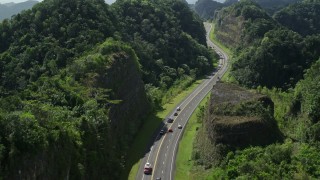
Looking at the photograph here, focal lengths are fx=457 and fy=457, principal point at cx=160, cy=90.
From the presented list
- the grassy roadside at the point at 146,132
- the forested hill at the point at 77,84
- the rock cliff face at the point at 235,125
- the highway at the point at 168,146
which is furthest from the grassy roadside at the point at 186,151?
the forested hill at the point at 77,84

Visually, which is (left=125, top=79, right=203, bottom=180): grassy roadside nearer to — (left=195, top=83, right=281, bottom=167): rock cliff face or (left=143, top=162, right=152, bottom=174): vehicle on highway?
(left=143, top=162, right=152, bottom=174): vehicle on highway

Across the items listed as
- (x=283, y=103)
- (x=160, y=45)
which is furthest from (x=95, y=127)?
(x=160, y=45)

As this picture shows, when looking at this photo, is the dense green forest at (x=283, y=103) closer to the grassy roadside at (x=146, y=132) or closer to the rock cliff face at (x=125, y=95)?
the grassy roadside at (x=146, y=132)

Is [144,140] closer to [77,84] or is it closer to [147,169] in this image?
[147,169]

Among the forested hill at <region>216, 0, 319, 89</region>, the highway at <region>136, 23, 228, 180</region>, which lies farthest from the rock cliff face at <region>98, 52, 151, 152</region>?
the forested hill at <region>216, 0, 319, 89</region>

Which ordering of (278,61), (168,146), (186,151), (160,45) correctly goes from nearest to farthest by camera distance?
(186,151) < (168,146) < (278,61) < (160,45)

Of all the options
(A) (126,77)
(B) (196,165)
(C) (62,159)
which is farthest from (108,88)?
(C) (62,159)

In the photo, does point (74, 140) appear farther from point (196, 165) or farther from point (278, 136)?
point (278, 136)
